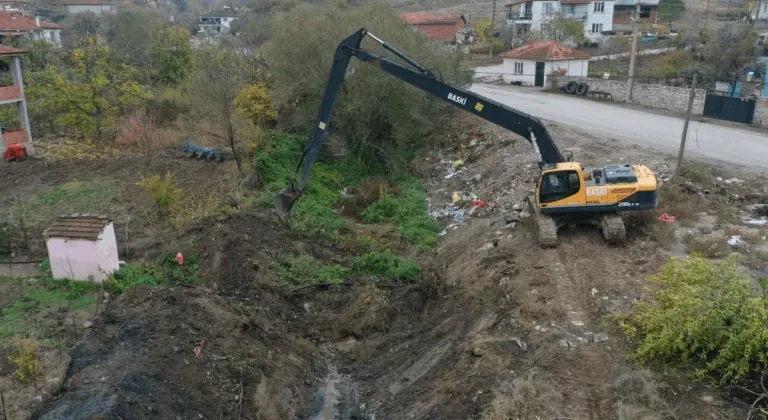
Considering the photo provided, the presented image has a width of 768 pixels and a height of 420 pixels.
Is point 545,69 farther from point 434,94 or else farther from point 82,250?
point 82,250

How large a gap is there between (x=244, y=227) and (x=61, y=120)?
1597cm

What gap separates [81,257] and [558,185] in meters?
10.7

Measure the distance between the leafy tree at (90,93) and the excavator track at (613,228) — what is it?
22261 mm

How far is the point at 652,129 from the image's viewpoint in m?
24.5

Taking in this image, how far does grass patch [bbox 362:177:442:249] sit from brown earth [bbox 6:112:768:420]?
0.90 metres

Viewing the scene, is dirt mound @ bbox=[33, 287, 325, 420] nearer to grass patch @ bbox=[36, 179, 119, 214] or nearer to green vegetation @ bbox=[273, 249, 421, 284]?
green vegetation @ bbox=[273, 249, 421, 284]

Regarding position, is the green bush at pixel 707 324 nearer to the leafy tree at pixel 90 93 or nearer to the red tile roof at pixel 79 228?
the red tile roof at pixel 79 228

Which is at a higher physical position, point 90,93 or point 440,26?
point 440,26

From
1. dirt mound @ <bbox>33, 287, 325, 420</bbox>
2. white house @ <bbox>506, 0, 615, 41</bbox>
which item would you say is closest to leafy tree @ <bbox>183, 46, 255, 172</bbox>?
dirt mound @ <bbox>33, 287, 325, 420</bbox>

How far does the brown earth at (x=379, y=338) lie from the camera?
33.1 feet

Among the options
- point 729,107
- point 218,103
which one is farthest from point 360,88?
point 729,107

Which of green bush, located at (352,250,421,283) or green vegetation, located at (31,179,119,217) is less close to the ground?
green vegetation, located at (31,179,119,217)

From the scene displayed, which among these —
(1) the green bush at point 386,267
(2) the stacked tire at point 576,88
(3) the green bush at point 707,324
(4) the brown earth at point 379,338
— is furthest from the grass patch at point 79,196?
(2) the stacked tire at point 576,88

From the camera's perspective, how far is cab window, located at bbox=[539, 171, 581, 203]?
47.4 feet
